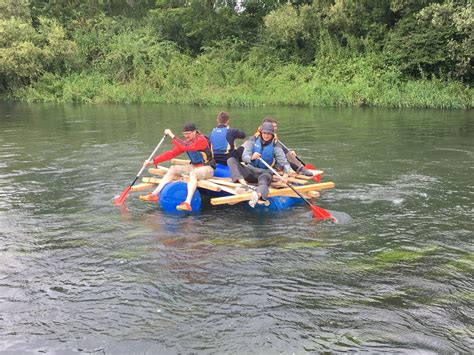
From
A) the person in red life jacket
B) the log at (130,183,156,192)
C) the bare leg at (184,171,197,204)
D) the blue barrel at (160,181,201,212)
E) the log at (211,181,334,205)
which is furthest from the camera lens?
the log at (130,183,156,192)

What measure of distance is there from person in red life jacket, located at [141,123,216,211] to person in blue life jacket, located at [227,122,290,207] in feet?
1.36

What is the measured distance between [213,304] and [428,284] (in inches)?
77.3

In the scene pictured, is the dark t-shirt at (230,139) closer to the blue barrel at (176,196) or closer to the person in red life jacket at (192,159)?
the person in red life jacket at (192,159)

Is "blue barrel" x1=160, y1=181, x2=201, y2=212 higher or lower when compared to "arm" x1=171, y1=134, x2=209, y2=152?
lower

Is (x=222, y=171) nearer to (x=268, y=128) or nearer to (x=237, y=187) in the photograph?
(x=237, y=187)

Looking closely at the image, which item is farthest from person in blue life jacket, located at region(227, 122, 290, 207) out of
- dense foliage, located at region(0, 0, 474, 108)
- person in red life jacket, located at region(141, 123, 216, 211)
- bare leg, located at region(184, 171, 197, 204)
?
dense foliage, located at region(0, 0, 474, 108)

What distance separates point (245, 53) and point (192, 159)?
930 inches

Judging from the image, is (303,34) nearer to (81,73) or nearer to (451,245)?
(81,73)

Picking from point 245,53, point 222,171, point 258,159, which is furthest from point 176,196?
point 245,53

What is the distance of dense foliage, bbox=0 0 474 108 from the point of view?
22562 mm

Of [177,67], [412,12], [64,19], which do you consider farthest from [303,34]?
[64,19]

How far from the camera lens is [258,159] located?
695cm

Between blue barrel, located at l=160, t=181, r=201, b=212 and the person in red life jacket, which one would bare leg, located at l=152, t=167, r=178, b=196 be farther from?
blue barrel, located at l=160, t=181, r=201, b=212

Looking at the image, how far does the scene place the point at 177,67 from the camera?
93.8 ft
